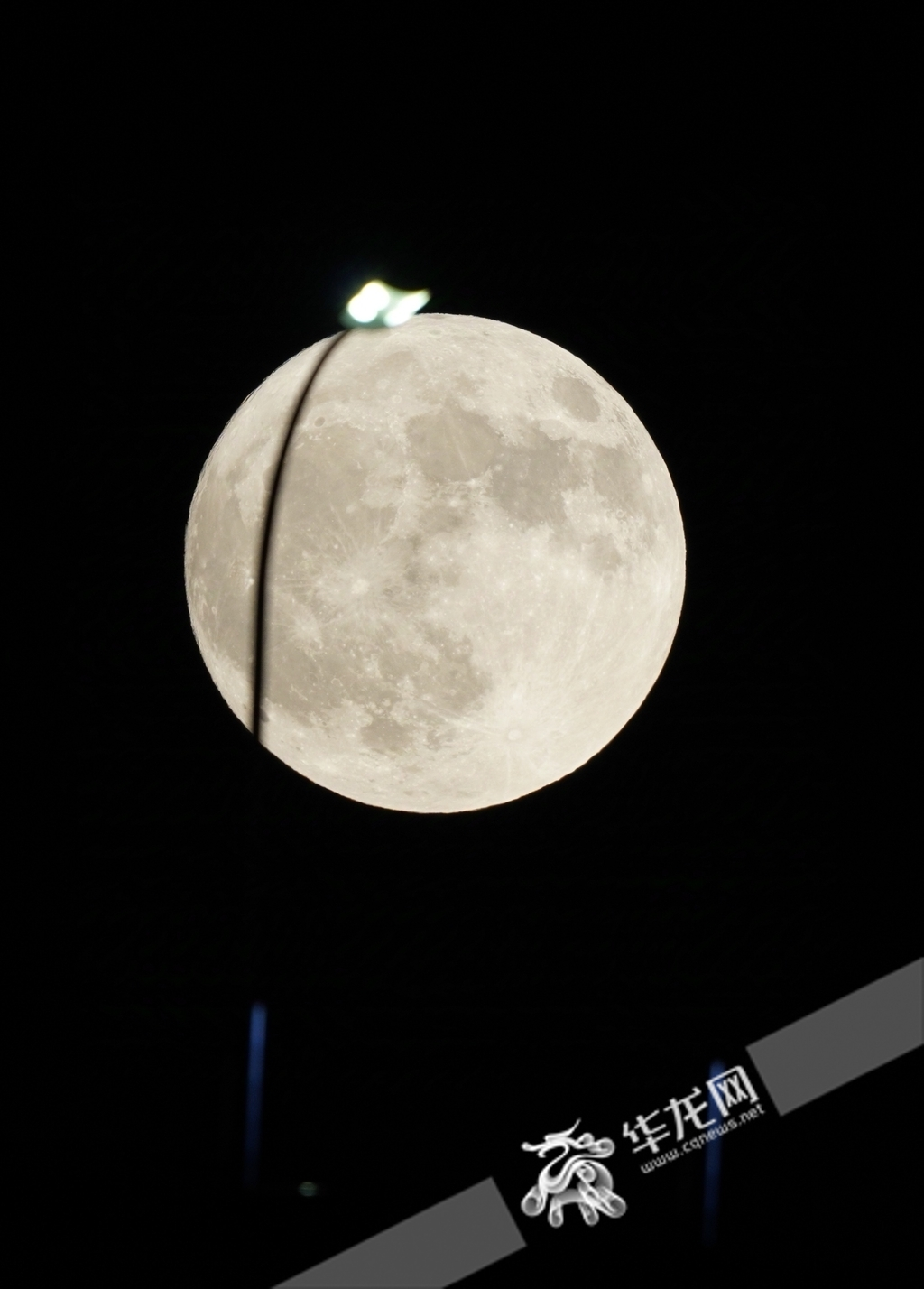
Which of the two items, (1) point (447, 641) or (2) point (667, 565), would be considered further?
(2) point (667, 565)

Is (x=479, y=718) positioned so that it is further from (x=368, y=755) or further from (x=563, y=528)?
(x=563, y=528)

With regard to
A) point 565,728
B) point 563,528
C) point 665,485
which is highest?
point 665,485

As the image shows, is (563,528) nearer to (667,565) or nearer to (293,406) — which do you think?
(667,565)

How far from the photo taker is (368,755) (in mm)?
3572

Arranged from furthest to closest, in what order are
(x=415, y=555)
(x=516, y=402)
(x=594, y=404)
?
(x=594, y=404), (x=516, y=402), (x=415, y=555)

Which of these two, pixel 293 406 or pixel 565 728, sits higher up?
pixel 293 406

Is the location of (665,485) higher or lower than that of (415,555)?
higher

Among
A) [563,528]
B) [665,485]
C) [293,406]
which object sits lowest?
[563,528]

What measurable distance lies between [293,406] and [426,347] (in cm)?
55

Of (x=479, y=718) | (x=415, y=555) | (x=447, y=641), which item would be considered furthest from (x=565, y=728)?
(x=415, y=555)

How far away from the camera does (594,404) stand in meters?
3.70

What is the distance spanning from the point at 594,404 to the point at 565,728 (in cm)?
127

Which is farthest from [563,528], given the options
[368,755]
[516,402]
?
[368,755]

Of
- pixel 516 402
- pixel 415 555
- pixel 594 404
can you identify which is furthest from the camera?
pixel 594 404
